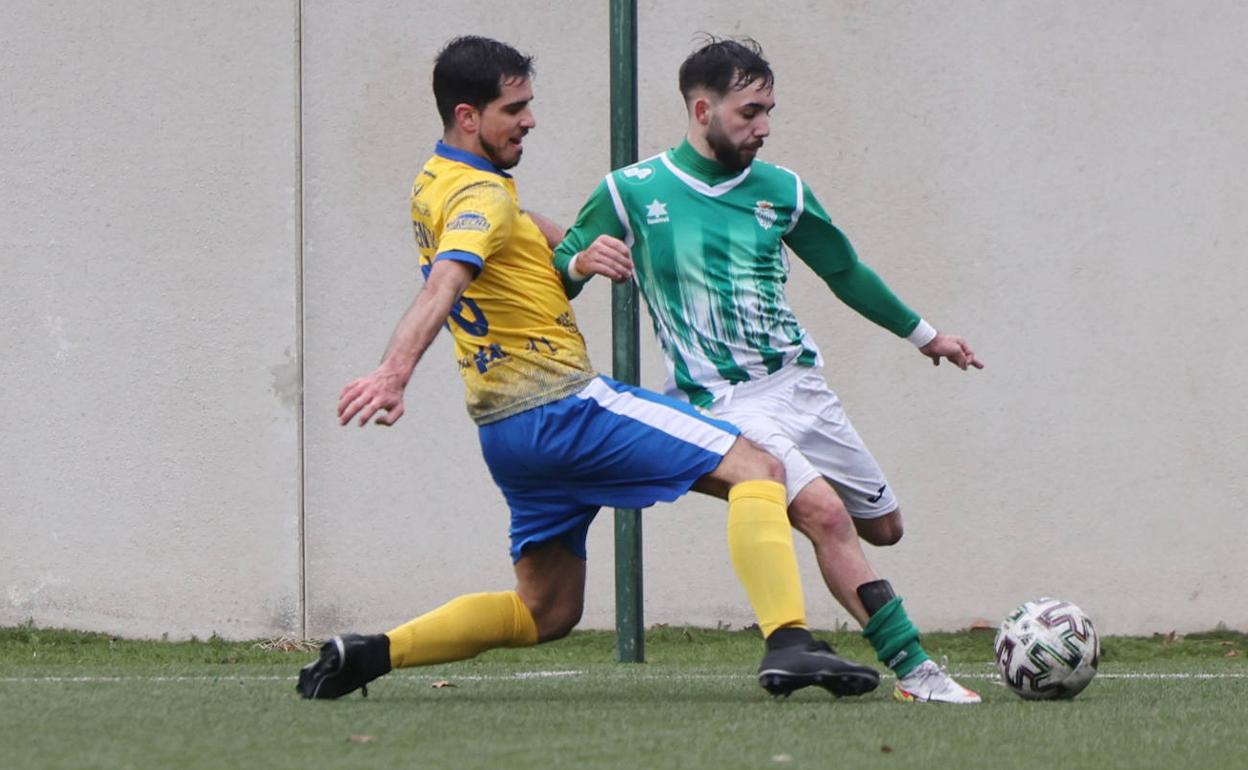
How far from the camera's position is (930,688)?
499 centimetres

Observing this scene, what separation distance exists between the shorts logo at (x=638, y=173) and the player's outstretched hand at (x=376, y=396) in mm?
1289

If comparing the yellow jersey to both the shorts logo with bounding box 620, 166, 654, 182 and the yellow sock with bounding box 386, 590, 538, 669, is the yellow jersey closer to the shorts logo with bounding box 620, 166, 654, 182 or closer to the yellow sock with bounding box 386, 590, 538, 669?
the shorts logo with bounding box 620, 166, 654, 182

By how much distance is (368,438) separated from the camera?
8.87 metres

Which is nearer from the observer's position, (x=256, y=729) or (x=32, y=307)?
(x=256, y=729)

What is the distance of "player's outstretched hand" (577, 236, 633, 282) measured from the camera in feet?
15.9

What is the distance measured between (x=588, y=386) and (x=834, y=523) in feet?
2.41

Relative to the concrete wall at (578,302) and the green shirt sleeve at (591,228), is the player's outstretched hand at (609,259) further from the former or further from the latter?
the concrete wall at (578,302)

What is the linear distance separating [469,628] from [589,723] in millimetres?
985

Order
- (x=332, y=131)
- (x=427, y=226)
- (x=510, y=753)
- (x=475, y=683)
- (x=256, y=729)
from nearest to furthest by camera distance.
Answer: (x=510, y=753)
(x=256, y=729)
(x=427, y=226)
(x=475, y=683)
(x=332, y=131)

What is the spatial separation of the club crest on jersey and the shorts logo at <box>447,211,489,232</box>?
3.16 feet

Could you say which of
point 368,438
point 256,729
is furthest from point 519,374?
point 368,438

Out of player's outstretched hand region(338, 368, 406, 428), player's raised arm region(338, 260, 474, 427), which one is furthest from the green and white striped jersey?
player's outstretched hand region(338, 368, 406, 428)

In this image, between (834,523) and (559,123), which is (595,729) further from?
(559,123)

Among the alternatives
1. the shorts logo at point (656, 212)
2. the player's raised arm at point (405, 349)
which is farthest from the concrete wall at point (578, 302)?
the player's raised arm at point (405, 349)
